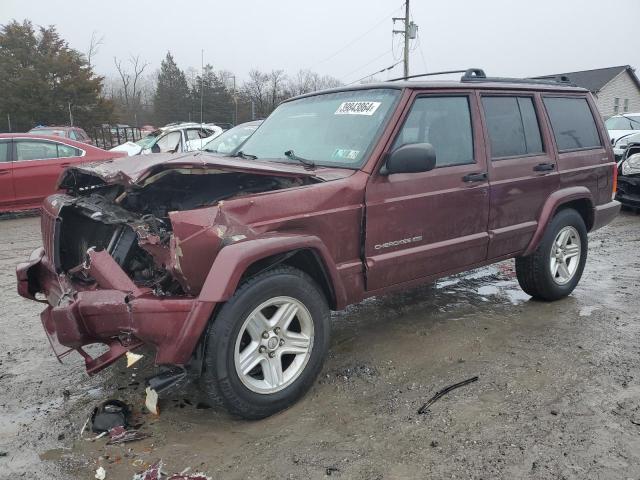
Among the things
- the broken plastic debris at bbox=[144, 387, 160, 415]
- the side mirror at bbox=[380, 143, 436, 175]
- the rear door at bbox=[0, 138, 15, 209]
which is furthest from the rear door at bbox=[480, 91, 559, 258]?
the rear door at bbox=[0, 138, 15, 209]

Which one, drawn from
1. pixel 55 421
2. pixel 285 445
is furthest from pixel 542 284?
pixel 55 421

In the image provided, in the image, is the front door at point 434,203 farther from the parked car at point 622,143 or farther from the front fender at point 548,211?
the parked car at point 622,143

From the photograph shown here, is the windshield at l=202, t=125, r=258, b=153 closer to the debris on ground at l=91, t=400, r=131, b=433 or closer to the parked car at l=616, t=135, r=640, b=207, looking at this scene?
the debris on ground at l=91, t=400, r=131, b=433

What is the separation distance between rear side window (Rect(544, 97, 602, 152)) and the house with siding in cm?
3601

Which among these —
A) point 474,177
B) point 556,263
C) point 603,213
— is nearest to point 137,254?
point 474,177

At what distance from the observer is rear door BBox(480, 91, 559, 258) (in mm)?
4043

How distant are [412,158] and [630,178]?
26.9 ft

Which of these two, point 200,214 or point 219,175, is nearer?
point 200,214

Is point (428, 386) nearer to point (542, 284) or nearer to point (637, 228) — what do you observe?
point (542, 284)

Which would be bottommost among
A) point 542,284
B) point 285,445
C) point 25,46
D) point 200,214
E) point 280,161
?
point 285,445

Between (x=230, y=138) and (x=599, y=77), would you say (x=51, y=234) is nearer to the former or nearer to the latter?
(x=230, y=138)

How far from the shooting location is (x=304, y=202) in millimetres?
3008

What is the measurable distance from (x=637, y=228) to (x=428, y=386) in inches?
275

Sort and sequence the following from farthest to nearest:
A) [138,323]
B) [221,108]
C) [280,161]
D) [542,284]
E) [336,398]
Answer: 1. [221,108]
2. [542,284]
3. [280,161]
4. [336,398]
5. [138,323]
